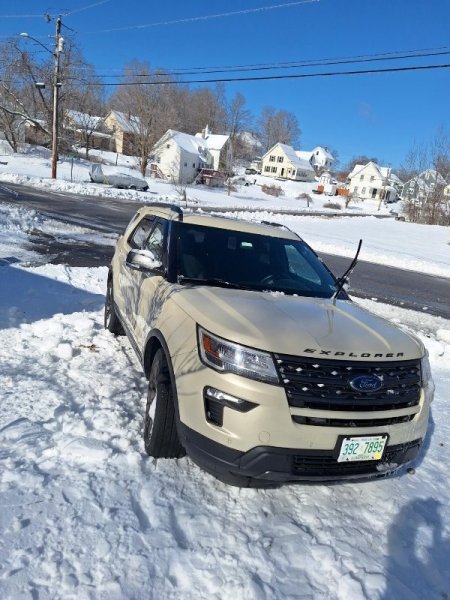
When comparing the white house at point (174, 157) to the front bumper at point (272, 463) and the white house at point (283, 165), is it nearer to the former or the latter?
the white house at point (283, 165)

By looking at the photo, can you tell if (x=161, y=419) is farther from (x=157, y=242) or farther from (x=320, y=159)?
(x=320, y=159)

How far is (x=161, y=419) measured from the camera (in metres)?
3.29

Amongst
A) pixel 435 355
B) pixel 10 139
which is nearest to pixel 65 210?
pixel 435 355

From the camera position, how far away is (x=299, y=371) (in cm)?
281

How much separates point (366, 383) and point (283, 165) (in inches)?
4407

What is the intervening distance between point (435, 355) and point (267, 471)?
15.8 ft

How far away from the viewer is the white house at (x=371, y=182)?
115 m

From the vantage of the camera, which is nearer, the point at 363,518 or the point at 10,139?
the point at 363,518

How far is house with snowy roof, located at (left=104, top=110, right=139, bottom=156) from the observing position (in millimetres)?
73188

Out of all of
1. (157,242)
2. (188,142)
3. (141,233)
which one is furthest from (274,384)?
(188,142)

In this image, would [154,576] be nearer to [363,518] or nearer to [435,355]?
[363,518]

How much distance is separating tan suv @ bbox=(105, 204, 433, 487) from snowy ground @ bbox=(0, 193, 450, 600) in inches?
12.3

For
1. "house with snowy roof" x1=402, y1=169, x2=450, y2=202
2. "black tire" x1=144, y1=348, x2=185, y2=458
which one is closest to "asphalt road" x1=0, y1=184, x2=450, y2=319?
"black tire" x1=144, y1=348, x2=185, y2=458

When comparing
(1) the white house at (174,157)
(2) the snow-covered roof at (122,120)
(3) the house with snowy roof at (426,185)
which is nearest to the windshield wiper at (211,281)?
(3) the house with snowy roof at (426,185)
